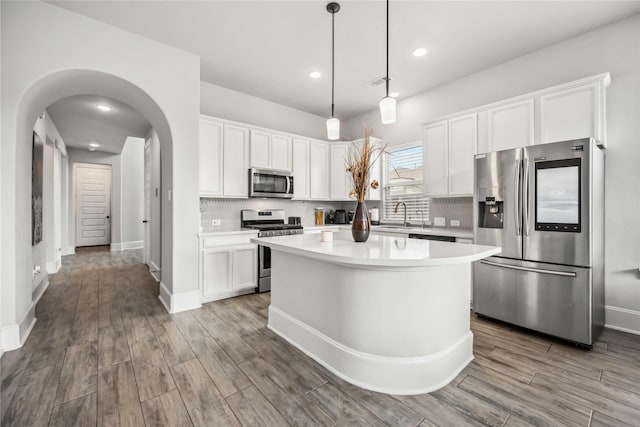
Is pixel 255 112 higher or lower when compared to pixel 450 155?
higher

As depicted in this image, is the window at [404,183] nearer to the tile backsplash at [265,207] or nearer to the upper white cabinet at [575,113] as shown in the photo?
the tile backsplash at [265,207]

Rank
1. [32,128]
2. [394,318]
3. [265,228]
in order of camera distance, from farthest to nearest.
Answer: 1. [265,228]
2. [32,128]
3. [394,318]

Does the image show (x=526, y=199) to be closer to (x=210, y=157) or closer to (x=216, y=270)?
(x=216, y=270)

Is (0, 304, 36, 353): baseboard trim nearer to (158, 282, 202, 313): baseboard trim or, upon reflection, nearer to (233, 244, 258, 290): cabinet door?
(158, 282, 202, 313): baseboard trim

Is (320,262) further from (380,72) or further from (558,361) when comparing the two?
(380,72)

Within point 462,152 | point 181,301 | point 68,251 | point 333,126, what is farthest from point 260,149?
point 68,251

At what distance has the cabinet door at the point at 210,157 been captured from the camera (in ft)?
12.2

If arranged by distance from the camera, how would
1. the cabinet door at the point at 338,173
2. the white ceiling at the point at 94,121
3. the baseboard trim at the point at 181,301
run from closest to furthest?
the baseboard trim at the point at 181,301
the white ceiling at the point at 94,121
the cabinet door at the point at 338,173

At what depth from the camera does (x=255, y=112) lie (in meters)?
4.76

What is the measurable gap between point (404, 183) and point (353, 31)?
2.47 m

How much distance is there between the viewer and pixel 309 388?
186cm

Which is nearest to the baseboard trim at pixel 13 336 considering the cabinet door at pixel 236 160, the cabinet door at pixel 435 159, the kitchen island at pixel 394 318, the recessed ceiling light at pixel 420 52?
the cabinet door at pixel 236 160

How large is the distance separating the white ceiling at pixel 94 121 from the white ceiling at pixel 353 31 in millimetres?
2026

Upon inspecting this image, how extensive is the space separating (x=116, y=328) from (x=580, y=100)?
5057mm
